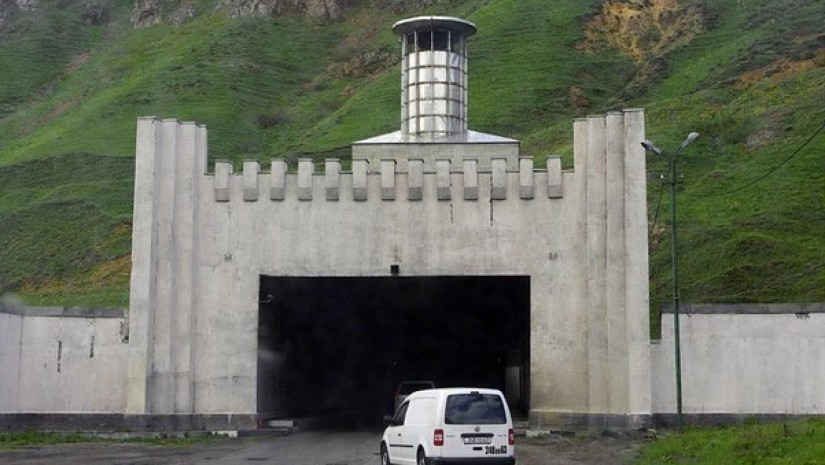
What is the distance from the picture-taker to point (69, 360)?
29.9 metres

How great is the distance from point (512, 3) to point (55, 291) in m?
63.3

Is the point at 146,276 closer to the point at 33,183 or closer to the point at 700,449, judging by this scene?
the point at 700,449

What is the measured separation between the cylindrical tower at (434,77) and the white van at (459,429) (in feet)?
71.5

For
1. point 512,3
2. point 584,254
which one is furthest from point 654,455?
point 512,3

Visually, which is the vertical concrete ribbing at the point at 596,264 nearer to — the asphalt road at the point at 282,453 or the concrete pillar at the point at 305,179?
the asphalt road at the point at 282,453

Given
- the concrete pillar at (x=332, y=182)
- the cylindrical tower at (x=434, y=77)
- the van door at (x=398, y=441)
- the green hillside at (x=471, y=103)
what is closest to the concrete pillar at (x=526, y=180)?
the concrete pillar at (x=332, y=182)

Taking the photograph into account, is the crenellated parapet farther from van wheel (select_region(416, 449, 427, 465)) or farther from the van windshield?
van wheel (select_region(416, 449, 427, 465))

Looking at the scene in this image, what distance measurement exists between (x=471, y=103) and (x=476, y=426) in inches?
2853

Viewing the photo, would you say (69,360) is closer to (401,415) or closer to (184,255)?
(184,255)

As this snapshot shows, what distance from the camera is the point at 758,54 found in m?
85.2

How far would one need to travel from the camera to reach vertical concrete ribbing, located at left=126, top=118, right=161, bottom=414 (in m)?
28.7

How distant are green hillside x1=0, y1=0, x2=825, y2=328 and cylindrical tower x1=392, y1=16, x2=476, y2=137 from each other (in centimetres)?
1009

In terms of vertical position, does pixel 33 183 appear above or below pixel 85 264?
above

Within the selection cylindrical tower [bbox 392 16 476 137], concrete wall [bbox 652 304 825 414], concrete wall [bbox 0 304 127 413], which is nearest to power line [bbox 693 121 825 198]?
cylindrical tower [bbox 392 16 476 137]
